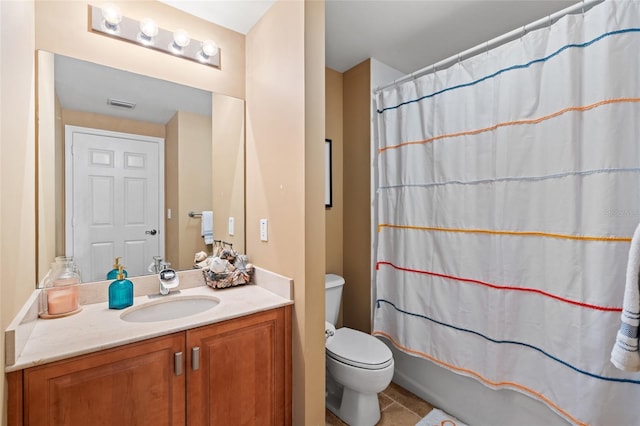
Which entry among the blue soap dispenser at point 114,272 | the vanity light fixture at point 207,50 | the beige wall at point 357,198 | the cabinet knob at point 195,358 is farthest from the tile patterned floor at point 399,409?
the vanity light fixture at point 207,50

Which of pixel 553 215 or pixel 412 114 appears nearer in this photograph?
pixel 553 215

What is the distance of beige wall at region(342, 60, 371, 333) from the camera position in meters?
2.31

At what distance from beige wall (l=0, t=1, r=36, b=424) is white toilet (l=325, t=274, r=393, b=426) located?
4.55 ft

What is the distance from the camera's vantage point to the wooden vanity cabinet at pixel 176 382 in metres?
0.93

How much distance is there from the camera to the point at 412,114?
2.00 meters

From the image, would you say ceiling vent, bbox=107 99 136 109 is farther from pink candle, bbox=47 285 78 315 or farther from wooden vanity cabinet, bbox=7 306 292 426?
wooden vanity cabinet, bbox=7 306 292 426

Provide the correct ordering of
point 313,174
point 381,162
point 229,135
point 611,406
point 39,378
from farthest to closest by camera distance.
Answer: point 381,162
point 229,135
point 313,174
point 611,406
point 39,378

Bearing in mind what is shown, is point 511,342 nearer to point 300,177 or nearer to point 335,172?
point 300,177

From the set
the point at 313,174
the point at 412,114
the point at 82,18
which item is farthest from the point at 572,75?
the point at 82,18

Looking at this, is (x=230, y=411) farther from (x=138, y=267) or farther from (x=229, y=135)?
(x=229, y=135)

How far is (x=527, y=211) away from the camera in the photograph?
1472 mm

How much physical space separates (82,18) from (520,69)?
2158mm

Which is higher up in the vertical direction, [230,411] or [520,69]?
[520,69]

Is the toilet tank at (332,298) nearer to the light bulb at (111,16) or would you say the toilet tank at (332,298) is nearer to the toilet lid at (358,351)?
the toilet lid at (358,351)
